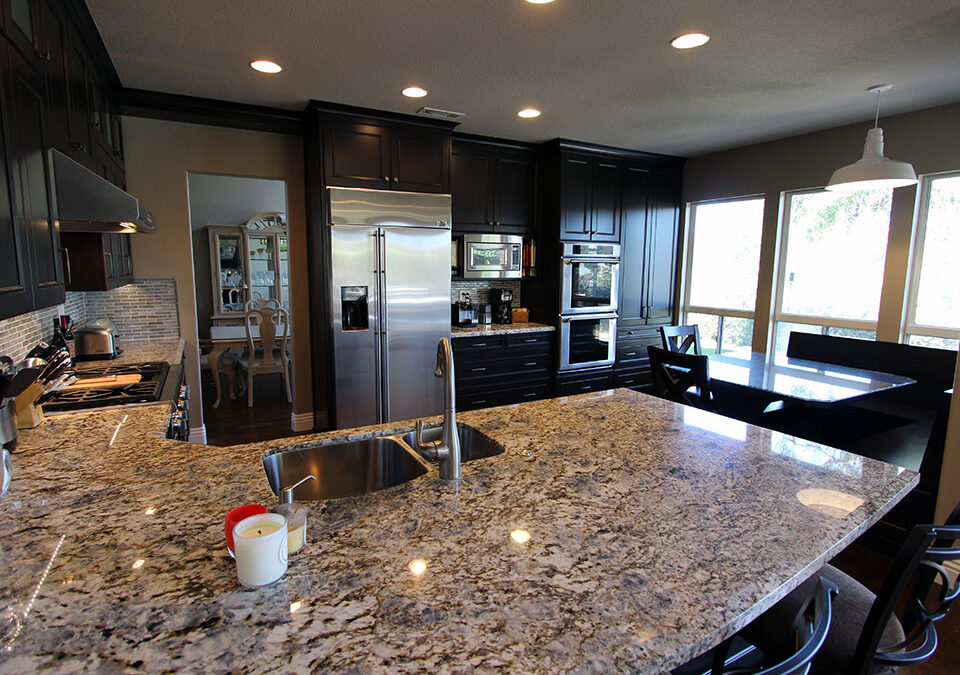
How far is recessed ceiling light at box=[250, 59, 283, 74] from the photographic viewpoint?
2.75 metres

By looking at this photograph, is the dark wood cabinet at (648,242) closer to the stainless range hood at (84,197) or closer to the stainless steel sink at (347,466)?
the stainless steel sink at (347,466)

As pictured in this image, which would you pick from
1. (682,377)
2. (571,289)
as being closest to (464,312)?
(571,289)

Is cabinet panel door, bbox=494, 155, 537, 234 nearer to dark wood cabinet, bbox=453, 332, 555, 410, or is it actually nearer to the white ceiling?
the white ceiling

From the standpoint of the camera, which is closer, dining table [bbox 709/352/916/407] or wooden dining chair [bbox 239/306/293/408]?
dining table [bbox 709/352/916/407]

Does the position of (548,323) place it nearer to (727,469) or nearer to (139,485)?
(727,469)

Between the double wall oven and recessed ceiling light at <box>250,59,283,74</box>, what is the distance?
2733 millimetres

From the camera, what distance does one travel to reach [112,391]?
2.27 metres

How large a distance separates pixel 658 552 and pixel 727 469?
568 mm

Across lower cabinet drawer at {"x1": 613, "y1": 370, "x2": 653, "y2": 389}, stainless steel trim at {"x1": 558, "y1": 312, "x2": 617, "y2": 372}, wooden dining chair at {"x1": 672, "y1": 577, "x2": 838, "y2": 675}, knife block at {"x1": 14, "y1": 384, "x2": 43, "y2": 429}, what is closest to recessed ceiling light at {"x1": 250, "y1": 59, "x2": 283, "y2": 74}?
knife block at {"x1": 14, "y1": 384, "x2": 43, "y2": 429}

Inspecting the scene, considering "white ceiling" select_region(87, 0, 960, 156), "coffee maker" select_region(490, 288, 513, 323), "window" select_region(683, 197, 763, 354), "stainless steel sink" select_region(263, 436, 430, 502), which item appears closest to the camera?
"stainless steel sink" select_region(263, 436, 430, 502)

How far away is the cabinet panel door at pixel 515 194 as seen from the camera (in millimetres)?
4594

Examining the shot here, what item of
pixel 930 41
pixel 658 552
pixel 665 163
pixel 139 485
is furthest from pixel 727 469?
pixel 665 163

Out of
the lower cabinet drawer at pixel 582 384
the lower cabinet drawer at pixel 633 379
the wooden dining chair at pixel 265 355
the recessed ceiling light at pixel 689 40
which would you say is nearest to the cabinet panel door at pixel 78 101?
the recessed ceiling light at pixel 689 40

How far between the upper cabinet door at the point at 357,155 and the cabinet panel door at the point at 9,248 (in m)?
2.38
